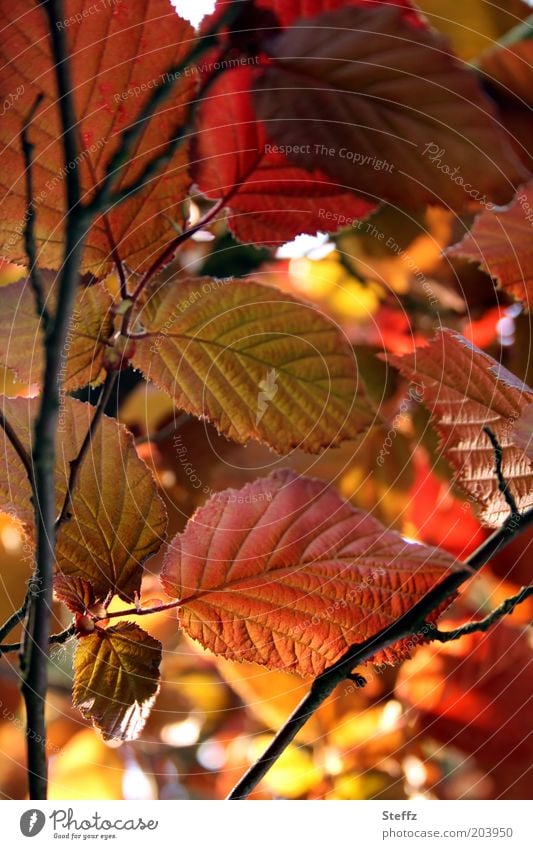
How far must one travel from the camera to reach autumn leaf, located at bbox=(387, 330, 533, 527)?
0.20 metres

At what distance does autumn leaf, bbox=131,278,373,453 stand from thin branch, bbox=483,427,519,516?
0.03 meters

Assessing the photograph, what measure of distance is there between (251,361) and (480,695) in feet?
0.81

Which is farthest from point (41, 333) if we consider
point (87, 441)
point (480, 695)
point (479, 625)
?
point (480, 695)

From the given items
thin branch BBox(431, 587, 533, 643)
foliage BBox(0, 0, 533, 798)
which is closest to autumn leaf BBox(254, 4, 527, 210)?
foliage BBox(0, 0, 533, 798)

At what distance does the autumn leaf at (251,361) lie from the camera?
7.7 inches

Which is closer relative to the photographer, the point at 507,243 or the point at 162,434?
the point at 507,243

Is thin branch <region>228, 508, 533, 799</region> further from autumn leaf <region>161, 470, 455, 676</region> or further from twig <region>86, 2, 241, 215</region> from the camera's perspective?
twig <region>86, 2, 241, 215</region>

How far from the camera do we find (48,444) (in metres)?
0.16

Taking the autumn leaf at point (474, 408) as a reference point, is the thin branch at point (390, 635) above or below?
below

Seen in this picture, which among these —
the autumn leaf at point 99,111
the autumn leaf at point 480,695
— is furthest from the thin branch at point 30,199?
the autumn leaf at point 480,695

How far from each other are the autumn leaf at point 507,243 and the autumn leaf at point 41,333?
0.11m

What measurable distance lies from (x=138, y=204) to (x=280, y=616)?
108 millimetres

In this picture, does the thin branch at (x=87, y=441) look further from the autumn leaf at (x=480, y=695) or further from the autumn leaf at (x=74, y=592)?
the autumn leaf at (x=480, y=695)

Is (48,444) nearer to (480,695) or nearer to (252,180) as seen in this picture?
(252,180)
